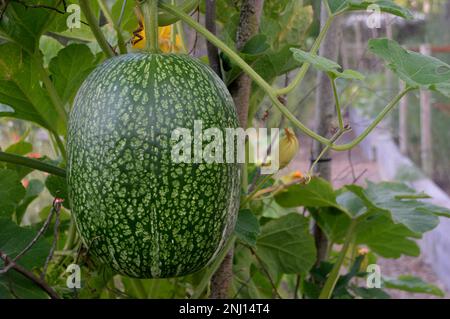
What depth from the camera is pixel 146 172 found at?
72 centimetres

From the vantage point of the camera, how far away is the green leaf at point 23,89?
3.13 ft

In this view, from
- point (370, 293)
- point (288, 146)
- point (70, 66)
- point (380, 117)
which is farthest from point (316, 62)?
point (370, 293)

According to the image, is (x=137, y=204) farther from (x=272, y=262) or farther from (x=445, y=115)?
(x=445, y=115)

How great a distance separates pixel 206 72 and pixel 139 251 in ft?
0.78

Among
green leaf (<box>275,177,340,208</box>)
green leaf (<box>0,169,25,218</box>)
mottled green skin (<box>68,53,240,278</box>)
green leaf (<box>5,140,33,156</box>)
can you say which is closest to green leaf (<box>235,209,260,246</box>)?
mottled green skin (<box>68,53,240,278</box>)

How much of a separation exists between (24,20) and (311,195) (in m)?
0.62

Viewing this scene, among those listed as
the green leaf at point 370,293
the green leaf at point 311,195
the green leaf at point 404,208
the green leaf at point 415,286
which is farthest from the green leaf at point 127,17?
the green leaf at point 415,286

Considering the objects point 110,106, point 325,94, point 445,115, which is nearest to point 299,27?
point 325,94

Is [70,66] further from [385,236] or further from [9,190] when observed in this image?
[385,236]

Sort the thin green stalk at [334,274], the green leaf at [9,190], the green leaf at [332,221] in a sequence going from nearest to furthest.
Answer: the green leaf at [9,190] < the thin green stalk at [334,274] < the green leaf at [332,221]

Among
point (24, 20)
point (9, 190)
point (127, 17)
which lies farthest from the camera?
point (127, 17)

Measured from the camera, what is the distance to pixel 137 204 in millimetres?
731

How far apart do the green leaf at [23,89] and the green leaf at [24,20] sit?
30 mm

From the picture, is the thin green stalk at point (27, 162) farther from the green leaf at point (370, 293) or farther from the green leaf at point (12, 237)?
the green leaf at point (370, 293)
